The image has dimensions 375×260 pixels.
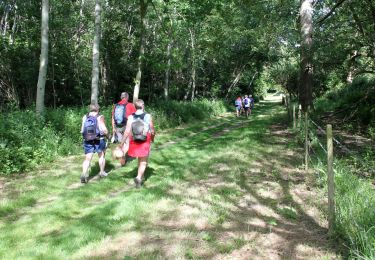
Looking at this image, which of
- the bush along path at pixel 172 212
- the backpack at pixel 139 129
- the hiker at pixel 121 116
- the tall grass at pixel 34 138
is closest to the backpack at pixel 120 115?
A: the hiker at pixel 121 116

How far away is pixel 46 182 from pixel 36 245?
3.49m

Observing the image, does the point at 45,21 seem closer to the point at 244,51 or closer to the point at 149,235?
the point at 149,235

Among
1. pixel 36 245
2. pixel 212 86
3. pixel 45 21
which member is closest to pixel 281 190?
pixel 36 245

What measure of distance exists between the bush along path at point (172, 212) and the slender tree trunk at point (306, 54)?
6.06 meters

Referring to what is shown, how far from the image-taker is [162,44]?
79.7ft

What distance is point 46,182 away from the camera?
8492 millimetres

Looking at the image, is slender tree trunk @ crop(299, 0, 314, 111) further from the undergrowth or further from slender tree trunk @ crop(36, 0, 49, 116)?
slender tree trunk @ crop(36, 0, 49, 116)

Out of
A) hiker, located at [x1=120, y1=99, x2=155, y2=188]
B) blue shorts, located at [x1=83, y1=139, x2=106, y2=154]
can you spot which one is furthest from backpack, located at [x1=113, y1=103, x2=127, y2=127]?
hiker, located at [x1=120, y1=99, x2=155, y2=188]

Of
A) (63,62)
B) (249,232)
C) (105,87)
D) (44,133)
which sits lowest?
(249,232)

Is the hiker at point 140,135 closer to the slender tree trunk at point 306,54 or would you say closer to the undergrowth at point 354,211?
the undergrowth at point 354,211

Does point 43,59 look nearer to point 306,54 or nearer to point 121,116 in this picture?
point 121,116

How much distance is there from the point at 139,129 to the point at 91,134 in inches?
50.2

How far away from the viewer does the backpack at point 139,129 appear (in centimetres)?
783

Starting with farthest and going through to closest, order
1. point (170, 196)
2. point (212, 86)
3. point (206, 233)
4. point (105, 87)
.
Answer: point (212, 86)
point (105, 87)
point (170, 196)
point (206, 233)
